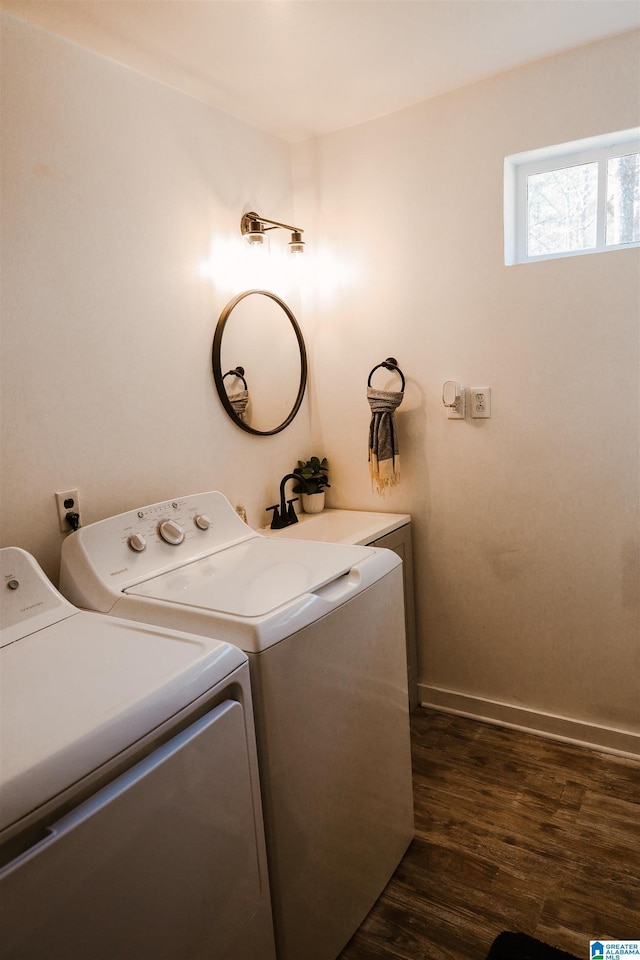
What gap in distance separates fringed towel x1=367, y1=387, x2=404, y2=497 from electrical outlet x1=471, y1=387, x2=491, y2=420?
27 centimetres

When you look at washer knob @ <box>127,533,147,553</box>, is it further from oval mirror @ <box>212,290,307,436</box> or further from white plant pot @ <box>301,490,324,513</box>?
white plant pot @ <box>301,490,324,513</box>

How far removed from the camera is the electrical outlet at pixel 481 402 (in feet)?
7.48

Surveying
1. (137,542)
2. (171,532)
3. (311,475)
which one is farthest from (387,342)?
(137,542)

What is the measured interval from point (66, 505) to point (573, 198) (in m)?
1.92

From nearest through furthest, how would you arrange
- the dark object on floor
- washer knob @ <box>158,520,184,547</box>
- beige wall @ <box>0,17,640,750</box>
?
the dark object on floor
beige wall @ <box>0,17,640,750</box>
washer knob @ <box>158,520,184,547</box>

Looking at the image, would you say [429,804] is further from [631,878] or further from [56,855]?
[56,855]

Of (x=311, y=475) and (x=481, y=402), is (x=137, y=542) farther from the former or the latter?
(x=481, y=402)

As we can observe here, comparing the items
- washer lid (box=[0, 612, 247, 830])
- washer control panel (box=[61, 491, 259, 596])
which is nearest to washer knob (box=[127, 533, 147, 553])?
washer control panel (box=[61, 491, 259, 596])

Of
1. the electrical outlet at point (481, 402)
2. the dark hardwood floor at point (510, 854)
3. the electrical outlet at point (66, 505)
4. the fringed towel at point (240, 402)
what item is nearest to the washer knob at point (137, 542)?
the electrical outlet at point (66, 505)

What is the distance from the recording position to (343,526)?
7.92ft

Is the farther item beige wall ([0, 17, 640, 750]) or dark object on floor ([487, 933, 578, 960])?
beige wall ([0, 17, 640, 750])

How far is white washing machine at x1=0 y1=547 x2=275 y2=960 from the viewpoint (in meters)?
0.85

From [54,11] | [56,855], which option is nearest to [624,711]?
[56,855]

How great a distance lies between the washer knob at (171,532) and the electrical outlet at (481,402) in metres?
1.15
